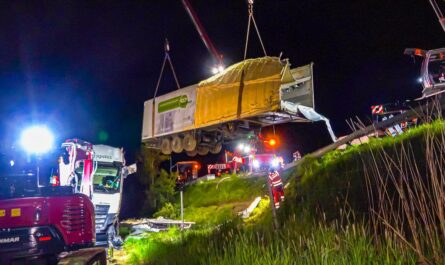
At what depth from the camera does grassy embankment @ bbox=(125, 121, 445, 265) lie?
402 centimetres

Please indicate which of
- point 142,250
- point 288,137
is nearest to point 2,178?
point 142,250

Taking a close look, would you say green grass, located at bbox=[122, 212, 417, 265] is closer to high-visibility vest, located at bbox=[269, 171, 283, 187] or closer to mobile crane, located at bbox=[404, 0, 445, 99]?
high-visibility vest, located at bbox=[269, 171, 283, 187]

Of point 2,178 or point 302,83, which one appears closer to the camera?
point 2,178

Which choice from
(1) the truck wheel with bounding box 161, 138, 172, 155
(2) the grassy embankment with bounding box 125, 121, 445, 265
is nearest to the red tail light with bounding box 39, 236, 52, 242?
(2) the grassy embankment with bounding box 125, 121, 445, 265

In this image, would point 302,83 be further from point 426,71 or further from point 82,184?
point 82,184

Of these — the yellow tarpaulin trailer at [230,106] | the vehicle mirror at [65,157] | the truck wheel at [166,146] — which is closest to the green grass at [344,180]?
the yellow tarpaulin trailer at [230,106]

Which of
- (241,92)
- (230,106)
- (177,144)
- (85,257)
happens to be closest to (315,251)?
(85,257)

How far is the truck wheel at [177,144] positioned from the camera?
53.0ft

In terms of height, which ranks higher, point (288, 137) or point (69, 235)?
point (288, 137)

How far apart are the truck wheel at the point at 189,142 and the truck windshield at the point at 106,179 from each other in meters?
2.73

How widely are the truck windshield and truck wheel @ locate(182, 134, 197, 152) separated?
2.73 meters

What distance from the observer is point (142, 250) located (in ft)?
34.3

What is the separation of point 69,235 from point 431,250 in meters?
5.34

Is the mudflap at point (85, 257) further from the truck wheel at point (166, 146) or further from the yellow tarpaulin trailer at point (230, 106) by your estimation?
the truck wheel at point (166, 146)
